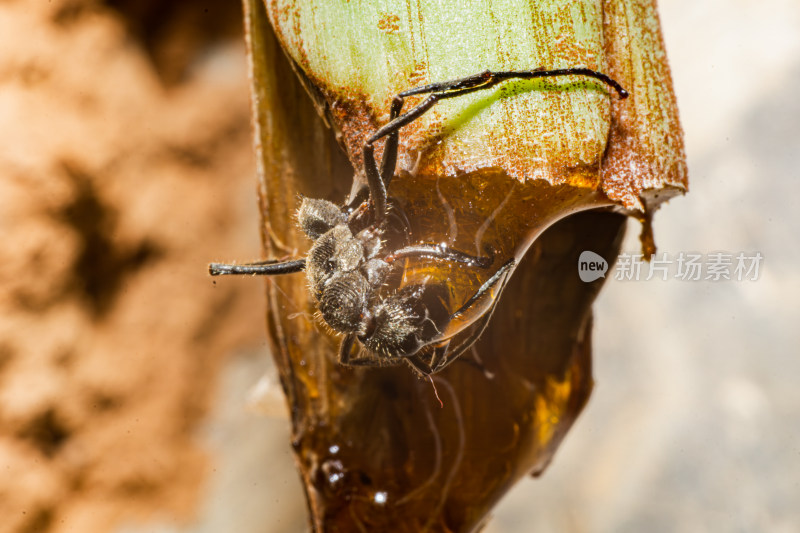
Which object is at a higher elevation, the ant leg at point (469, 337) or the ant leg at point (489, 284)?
the ant leg at point (489, 284)

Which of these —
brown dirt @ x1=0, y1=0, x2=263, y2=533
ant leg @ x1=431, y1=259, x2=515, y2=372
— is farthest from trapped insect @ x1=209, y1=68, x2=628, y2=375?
brown dirt @ x1=0, y1=0, x2=263, y2=533

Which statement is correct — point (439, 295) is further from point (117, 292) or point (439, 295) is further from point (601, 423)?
point (117, 292)

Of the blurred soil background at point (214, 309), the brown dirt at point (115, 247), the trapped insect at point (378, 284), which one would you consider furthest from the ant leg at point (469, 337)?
the brown dirt at point (115, 247)

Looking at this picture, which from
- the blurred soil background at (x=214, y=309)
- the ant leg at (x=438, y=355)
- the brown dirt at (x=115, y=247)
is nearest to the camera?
the ant leg at (x=438, y=355)

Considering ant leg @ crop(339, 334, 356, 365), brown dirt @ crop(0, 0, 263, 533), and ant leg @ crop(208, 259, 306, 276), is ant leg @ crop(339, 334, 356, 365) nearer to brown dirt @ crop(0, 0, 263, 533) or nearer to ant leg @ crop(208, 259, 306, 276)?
ant leg @ crop(208, 259, 306, 276)

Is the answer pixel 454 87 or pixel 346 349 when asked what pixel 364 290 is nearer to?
pixel 346 349

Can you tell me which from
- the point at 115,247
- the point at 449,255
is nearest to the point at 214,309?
the point at 115,247

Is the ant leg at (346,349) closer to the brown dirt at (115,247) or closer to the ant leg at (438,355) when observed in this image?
the ant leg at (438,355)
